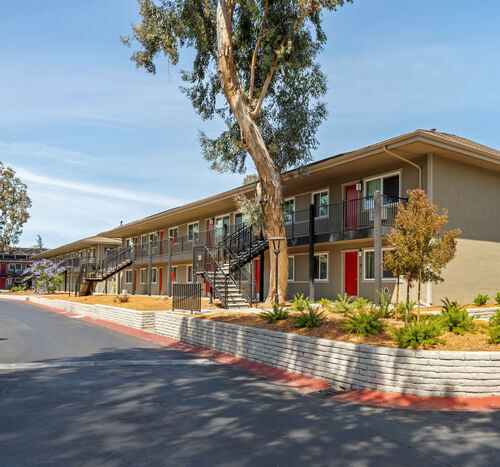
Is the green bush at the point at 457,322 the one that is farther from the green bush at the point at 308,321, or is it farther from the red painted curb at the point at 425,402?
the green bush at the point at 308,321

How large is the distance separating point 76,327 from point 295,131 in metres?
12.1

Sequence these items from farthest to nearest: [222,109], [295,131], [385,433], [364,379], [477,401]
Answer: [222,109] < [295,131] < [364,379] < [477,401] < [385,433]

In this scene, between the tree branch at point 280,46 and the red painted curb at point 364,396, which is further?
the tree branch at point 280,46

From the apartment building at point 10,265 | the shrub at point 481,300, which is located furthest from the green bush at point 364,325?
the apartment building at point 10,265

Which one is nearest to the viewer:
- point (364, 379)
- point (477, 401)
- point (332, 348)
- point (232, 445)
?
point (232, 445)

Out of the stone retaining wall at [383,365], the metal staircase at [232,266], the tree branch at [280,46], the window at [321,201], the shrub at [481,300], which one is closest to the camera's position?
the stone retaining wall at [383,365]

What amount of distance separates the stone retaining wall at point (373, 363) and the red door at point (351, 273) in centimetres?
989

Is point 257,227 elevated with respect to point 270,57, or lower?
lower

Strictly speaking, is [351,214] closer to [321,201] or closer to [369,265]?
[369,265]

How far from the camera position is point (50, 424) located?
6.11 meters

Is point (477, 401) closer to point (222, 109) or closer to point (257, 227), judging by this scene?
point (257, 227)

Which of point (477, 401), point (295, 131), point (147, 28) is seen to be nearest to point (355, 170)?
point (295, 131)

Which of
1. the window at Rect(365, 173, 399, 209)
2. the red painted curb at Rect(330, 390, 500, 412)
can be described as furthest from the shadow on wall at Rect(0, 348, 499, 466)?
the window at Rect(365, 173, 399, 209)

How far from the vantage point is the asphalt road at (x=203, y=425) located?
16.8 ft
